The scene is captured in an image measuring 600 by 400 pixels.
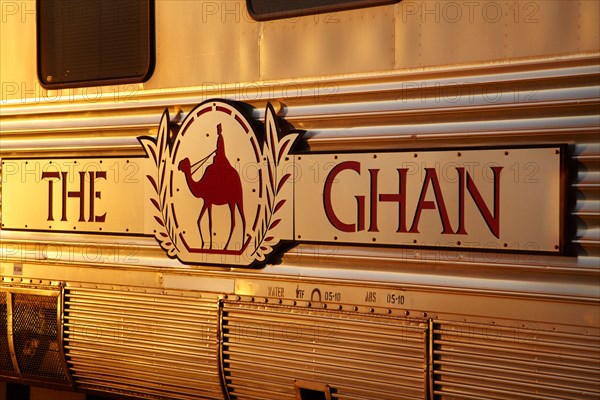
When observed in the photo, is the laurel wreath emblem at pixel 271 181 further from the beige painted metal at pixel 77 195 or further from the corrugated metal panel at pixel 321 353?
the beige painted metal at pixel 77 195

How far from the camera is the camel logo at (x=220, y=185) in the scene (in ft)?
13.8

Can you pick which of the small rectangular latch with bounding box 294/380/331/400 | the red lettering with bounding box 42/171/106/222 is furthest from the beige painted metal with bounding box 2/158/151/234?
the small rectangular latch with bounding box 294/380/331/400

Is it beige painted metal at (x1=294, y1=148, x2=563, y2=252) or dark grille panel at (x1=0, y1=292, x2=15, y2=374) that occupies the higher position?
beige painted metal at (x1=294, y1=148, x2=563, y2=252)

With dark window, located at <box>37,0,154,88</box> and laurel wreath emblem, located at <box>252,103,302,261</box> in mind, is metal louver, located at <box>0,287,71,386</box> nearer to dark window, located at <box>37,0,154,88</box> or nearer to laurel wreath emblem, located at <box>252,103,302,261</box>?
dark window, located at <box>37,0,154,88</box>

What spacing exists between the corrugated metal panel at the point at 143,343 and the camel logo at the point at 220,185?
307mm

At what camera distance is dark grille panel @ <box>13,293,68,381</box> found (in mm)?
5117

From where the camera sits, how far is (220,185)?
4.40m

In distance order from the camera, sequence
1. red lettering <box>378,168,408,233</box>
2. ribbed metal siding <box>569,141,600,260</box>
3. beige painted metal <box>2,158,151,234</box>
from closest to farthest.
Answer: ribbed metal siding <box>569,141,600,260</box>
red lettering <box>378,168,408,233</box>
beige painted metal <box>2,158,151,234</box>

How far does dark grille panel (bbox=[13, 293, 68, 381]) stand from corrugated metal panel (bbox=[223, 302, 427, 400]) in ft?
4.01

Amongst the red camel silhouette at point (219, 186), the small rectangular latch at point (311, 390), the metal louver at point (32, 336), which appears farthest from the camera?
the metal louver at point (32, 336)

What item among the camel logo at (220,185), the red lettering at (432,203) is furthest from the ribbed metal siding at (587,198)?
the camel logo at (220,185)

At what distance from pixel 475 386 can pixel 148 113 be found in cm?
212

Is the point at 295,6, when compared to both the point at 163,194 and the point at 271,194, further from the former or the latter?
the point at 163,194

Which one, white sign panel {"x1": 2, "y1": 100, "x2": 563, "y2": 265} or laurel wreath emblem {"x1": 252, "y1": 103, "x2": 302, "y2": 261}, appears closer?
white sign panel {"x1": 2, "y1": 100, "x2": 563, "y2": 265}
